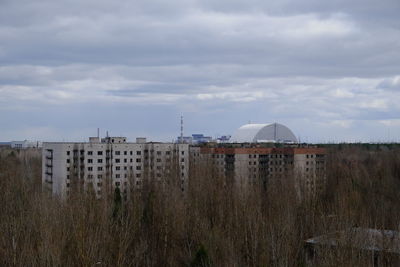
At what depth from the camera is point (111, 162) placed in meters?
26.0

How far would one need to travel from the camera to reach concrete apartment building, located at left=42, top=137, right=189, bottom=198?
24.8 m

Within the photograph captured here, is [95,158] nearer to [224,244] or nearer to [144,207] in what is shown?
[144,207]

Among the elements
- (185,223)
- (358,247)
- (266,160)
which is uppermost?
(266,160)

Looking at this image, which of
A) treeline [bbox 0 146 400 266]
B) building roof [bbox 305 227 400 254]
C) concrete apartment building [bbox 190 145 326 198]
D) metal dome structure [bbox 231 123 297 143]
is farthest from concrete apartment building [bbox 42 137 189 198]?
metal dome structure [bbox 231 123 297 143]

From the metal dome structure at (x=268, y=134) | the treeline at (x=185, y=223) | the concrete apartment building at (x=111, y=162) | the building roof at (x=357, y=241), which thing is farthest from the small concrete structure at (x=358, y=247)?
the metal dome structure at (x=268, y=134)

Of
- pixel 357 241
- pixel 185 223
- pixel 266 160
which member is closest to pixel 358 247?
pixel 357 241

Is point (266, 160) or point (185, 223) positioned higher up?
point (266, 160)

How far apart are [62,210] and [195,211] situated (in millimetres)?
5963

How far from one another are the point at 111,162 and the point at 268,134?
3964 cm

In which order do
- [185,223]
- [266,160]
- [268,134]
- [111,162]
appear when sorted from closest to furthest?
[185,223]
[111,162]
[266,160]
[268,134]

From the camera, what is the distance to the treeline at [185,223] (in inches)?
363

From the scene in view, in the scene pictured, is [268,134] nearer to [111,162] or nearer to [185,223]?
[111,162]

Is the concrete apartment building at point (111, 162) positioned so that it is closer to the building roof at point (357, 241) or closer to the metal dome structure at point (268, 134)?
the building roof at point (357, 241)

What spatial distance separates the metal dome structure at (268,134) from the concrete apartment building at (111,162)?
3553 centimetres
